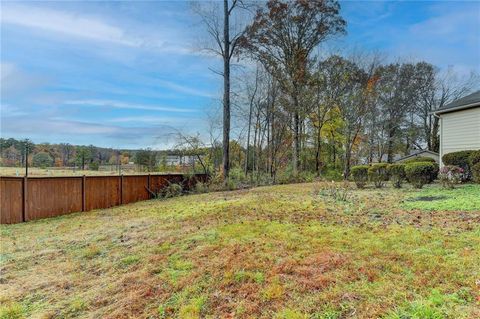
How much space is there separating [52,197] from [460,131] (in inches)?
602

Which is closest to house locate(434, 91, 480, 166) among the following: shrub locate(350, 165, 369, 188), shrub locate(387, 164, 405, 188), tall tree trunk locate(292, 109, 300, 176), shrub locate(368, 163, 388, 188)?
shrub locate(387, 164, 405, 188)

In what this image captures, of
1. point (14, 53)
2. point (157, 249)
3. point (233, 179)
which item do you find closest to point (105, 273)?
point (157, 249)

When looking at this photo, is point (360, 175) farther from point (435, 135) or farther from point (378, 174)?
point (435, 135)

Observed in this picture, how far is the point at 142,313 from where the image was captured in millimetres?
2883

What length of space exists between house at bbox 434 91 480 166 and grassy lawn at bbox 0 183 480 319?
7.67 meters

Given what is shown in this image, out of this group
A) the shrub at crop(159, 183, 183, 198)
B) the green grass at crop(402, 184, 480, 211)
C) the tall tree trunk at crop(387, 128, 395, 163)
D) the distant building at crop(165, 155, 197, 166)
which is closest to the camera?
the green grass at crop(402, 184, 480, 211)

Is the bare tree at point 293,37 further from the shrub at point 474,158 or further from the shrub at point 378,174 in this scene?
the shrub at point 474,158

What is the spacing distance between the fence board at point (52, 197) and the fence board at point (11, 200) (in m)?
0.22

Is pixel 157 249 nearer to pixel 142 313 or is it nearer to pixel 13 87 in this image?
pixel 142 313

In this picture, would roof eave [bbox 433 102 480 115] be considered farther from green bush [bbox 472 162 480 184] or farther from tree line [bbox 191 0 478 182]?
tree line [bbox 191 0 478 182]

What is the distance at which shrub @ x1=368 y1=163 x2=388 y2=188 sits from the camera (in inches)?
426

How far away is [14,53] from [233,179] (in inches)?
395

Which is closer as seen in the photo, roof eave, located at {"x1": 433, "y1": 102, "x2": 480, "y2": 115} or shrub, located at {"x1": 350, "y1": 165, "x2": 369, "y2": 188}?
shrub, located at {"x1": 350, "y1": 165, "x2": 369, "y2": 188}

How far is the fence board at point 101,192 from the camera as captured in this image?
443 inches
